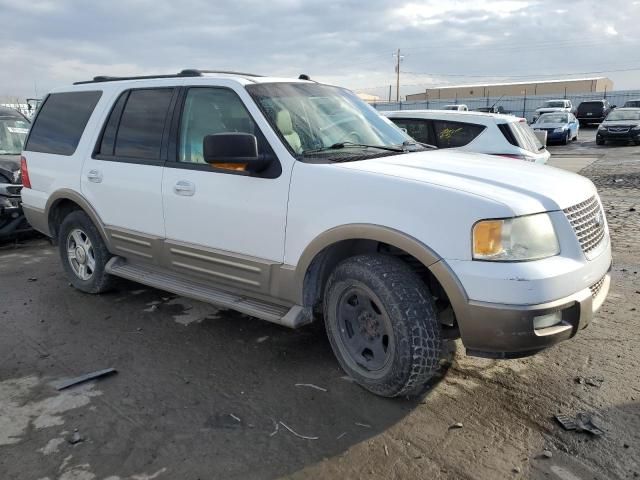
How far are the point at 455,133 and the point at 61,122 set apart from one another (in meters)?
5.56

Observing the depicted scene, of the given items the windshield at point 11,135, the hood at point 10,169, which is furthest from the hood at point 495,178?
the windshield at point 11,135

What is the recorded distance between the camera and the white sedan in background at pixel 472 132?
26.8ft

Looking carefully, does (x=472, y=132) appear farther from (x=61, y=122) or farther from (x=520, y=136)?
(x=61, y=122)

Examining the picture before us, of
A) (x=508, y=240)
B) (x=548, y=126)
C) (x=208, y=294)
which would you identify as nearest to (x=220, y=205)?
(x=208, y=294)

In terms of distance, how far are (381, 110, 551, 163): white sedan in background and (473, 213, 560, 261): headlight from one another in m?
5.60

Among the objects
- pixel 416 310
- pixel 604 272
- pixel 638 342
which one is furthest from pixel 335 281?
pixel 638 342

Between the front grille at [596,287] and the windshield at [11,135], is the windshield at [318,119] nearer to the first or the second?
the front grille at [596,287]

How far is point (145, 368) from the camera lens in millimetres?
3812

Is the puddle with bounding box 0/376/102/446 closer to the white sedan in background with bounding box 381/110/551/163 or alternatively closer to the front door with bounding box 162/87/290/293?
the front door with bounding box 162/87/290/293

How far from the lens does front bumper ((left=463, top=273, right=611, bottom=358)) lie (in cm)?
275

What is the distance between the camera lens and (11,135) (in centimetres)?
833

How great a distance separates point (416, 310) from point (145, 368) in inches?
78.5

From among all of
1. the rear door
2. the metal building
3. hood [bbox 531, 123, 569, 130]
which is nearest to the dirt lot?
the rear door

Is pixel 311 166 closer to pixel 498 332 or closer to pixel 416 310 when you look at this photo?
pixel 416 310
